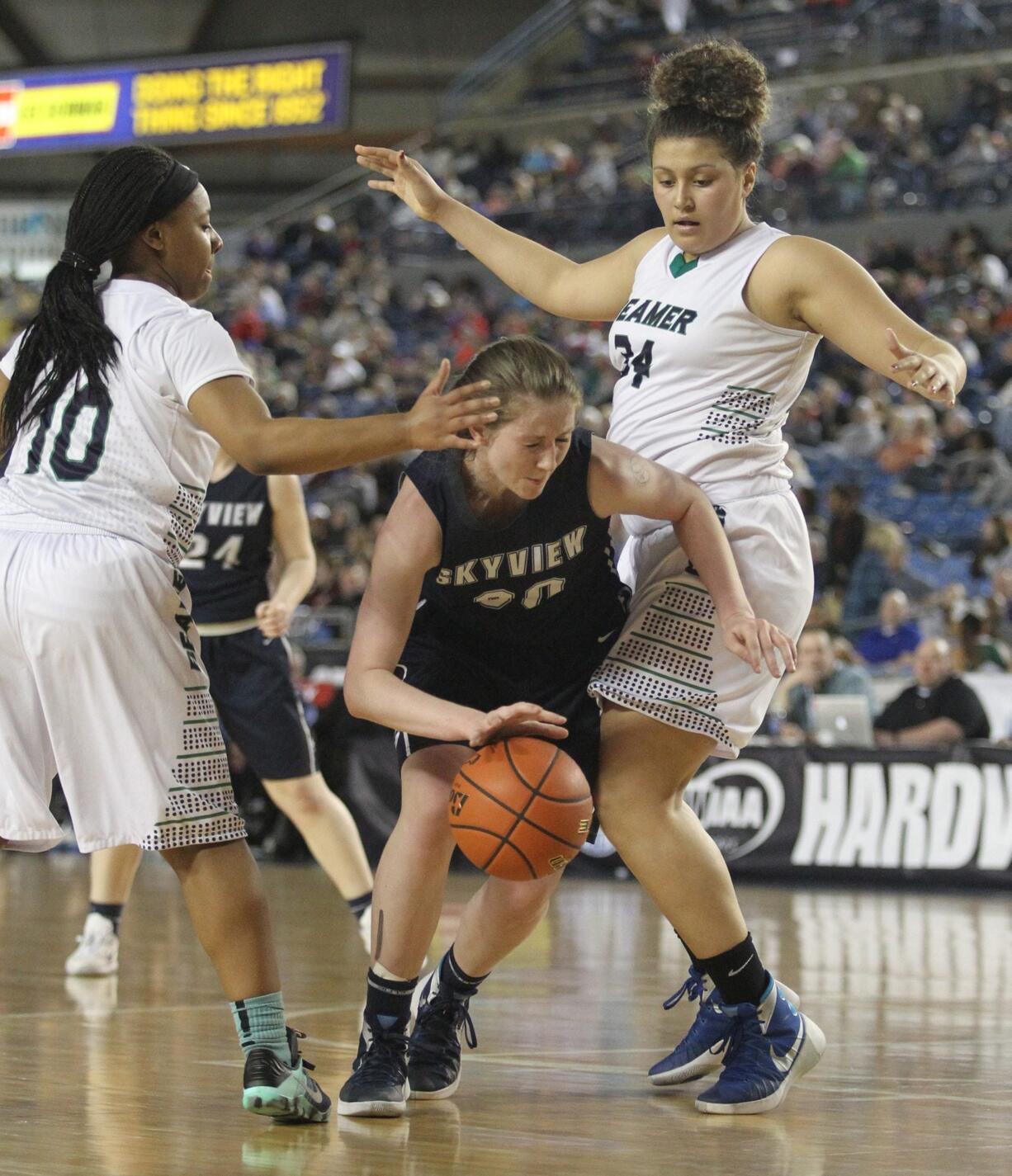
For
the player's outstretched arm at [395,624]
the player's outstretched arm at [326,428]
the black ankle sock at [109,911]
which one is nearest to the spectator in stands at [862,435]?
the black ankle sock at [109,911]

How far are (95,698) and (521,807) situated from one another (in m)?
0.82

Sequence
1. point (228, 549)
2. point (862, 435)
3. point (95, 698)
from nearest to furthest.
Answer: point (95, 698) → point (228, 549) → point (862, 435)

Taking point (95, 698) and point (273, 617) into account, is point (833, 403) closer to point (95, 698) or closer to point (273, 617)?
point (273, 617)

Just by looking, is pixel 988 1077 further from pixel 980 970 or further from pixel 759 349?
pixel 980 970

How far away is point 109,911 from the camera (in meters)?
5.83

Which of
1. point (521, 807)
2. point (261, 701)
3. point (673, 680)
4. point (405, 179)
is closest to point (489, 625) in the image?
point (673, 680)

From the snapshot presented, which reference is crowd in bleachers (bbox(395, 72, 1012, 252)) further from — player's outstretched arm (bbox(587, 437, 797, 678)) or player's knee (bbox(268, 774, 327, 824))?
player's outstretched arm (bbox(587, 437, 797, 678))

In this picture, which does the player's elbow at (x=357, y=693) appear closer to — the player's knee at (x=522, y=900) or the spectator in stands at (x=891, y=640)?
the player's knee at (x=522, y=900)

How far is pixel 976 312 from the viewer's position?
15500 millimetres

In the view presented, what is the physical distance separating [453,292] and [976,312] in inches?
326

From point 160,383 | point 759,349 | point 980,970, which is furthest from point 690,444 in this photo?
point 980,970

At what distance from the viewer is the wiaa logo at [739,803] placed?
9.54 m

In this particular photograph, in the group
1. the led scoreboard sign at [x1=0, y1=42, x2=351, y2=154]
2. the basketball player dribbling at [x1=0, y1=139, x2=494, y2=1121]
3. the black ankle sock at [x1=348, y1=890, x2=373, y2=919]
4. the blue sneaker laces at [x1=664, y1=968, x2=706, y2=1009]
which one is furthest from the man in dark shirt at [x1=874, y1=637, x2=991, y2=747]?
the led scoreboard sign at [x1=0, y1=42, x2=351, y2=154]

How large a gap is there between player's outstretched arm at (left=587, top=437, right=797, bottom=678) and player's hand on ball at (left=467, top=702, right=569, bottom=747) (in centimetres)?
44
